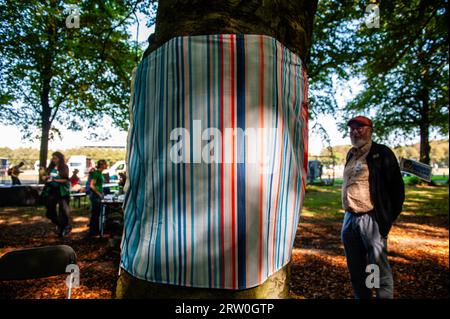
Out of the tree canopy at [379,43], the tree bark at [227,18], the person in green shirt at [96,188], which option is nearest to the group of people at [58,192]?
the tree bark at [227,18]

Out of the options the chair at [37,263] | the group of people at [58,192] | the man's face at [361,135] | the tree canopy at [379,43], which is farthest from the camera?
the tree canopy at [379,43]

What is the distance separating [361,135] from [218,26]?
6.29ft

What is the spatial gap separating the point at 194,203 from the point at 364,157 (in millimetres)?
1998

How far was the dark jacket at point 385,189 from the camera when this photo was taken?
225 cm

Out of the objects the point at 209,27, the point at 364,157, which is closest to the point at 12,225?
the point at 209,27

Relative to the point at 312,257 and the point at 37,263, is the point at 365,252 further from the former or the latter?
the point at 37,263

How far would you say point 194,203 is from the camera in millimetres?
1160

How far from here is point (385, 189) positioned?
230 cm

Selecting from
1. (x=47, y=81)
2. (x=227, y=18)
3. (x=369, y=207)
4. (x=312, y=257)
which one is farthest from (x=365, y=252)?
(x=47, y=81)

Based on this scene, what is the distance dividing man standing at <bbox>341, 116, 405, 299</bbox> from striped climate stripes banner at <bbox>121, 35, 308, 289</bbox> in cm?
142

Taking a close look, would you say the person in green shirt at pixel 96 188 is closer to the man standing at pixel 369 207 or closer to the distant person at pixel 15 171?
the distant person at pixel 15 171

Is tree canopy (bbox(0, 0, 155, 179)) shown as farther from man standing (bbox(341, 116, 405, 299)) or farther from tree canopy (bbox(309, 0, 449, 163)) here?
tree canopy (bbox(309, 0, 449, 163))

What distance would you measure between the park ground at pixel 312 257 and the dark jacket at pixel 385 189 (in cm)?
147

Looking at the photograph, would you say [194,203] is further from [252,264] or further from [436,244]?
[436,244]
